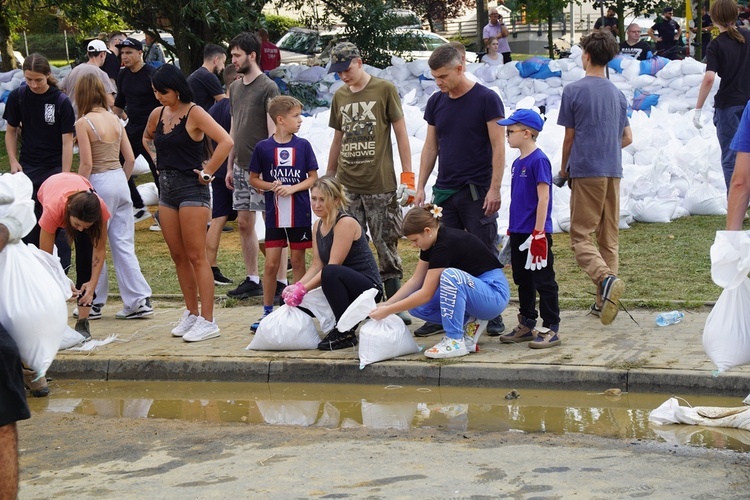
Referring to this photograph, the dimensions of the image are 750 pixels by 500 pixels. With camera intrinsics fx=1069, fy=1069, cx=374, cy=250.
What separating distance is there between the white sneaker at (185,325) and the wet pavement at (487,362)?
74 mm

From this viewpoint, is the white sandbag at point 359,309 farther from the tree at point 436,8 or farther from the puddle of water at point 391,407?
the tree at point 436,8

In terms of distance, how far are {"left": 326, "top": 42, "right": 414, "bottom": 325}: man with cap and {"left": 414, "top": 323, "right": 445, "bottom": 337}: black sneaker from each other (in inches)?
13.5

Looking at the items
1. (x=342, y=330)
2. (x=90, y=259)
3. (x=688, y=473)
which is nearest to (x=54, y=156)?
(x=90, y=259)

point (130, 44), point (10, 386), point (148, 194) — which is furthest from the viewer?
point (148, 194)

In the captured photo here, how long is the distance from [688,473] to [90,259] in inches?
186

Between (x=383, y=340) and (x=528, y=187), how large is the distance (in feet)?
4.51

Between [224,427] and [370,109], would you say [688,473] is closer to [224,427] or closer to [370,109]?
[224,427]

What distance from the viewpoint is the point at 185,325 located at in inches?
306

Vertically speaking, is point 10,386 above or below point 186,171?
below

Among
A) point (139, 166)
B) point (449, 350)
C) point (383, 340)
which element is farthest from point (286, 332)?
point (139, 166)

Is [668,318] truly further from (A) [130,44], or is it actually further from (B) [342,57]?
(A) [130,44]

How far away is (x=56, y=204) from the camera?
23.9 feet

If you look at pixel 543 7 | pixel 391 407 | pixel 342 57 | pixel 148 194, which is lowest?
pixel 391 407

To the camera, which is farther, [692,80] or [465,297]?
[692,80]
